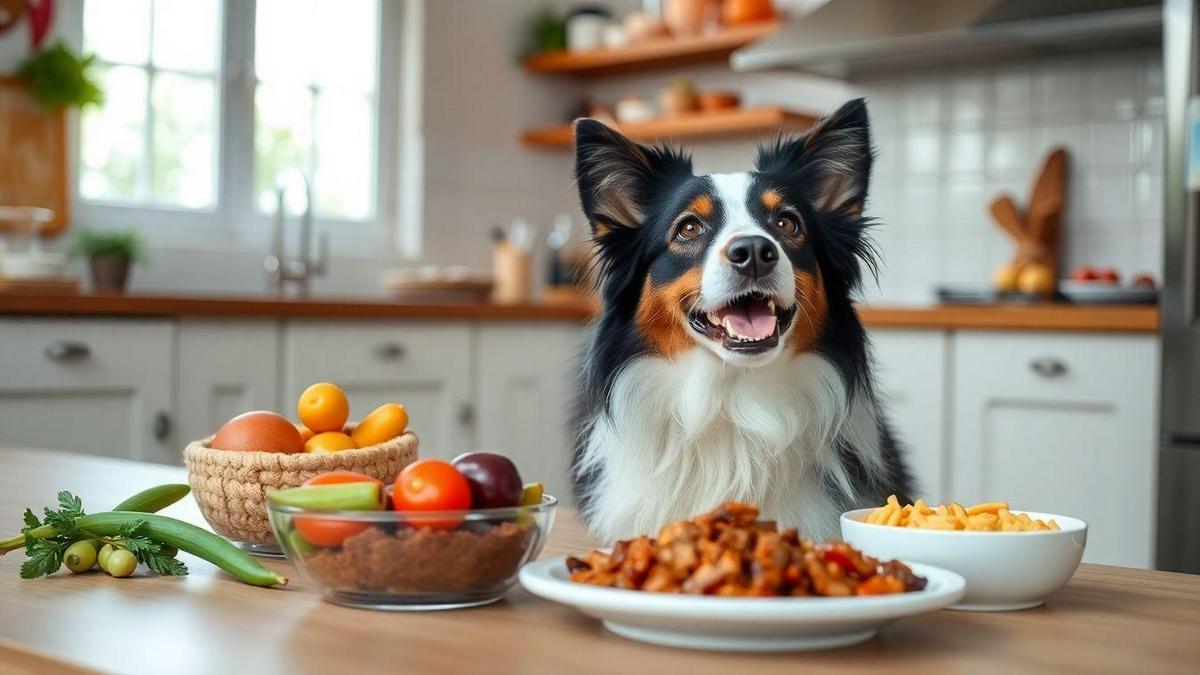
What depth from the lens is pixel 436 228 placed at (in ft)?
16.2

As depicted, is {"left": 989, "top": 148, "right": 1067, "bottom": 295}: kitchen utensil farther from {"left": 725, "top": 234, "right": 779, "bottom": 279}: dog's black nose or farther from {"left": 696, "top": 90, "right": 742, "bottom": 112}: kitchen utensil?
{"left": 725, "top": 234, "right": 779, "bottom": 279}: dog's black nose

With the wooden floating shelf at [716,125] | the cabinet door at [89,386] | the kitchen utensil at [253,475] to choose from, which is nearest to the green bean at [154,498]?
the kitchen utensil at [253,475]

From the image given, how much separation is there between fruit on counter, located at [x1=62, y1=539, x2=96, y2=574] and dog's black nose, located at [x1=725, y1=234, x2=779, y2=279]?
2.19 feet

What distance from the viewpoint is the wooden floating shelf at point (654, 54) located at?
4.44m

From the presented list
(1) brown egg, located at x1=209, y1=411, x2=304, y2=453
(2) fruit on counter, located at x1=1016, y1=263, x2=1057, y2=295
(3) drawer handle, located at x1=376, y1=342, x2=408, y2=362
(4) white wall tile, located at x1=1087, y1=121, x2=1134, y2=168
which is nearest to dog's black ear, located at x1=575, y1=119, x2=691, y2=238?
(1) brown egg, located at x1=209, y1=411, x2=304, y2=453

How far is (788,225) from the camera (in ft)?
4.83

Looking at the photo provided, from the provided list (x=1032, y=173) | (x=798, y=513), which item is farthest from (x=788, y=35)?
(x=798, y=513)

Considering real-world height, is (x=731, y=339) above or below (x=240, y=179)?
below

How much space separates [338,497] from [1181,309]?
2.54 metres

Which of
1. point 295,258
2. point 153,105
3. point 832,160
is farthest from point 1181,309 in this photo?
point 153,105

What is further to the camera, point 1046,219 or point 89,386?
point 1046,219

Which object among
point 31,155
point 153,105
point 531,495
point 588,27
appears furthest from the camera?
point 588,27

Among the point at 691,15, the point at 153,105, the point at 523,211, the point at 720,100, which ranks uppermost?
the point at 691,15

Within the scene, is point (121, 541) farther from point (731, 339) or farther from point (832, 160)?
point (832, 160)
